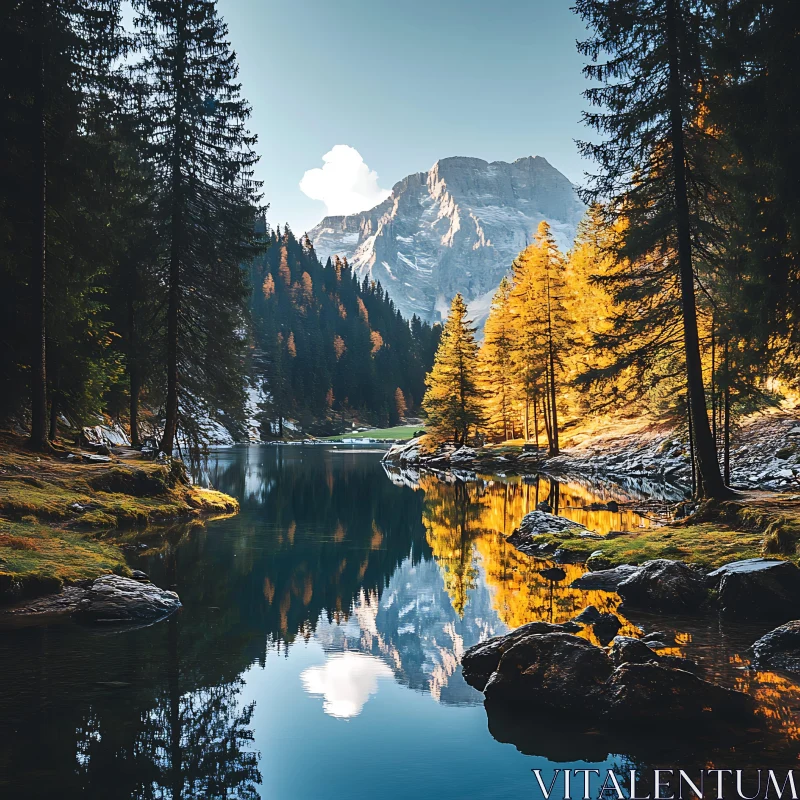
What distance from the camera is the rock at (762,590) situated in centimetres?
930

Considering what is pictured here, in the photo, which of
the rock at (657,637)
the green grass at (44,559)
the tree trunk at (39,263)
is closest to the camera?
the rock at (657,637)

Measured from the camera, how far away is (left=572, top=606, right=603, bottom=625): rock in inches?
368

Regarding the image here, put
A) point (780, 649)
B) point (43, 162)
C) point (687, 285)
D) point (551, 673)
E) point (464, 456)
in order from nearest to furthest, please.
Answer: point (551, 673) < point (780, 649) < point (687, 285) < point (43, 162) < point (464, 456)

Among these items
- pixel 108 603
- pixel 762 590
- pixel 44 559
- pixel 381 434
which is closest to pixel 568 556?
pixel 762 590

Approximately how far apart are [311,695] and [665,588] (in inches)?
255

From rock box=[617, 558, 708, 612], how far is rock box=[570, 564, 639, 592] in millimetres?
537

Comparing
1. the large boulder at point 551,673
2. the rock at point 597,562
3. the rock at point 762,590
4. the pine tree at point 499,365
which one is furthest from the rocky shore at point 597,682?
the pine tree at point 499,365

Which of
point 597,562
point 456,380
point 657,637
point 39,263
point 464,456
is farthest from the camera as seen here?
point 456,380

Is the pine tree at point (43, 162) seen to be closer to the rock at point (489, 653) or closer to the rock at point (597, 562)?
the rock at point (489, 653)

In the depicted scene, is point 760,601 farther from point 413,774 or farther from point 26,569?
point 26,569

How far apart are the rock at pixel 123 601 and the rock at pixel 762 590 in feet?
30.4

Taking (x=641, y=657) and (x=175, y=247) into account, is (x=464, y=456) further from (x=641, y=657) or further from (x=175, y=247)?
(x=641, y=657)

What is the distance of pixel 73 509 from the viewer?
1516 centimetres

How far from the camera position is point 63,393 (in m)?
20.7
